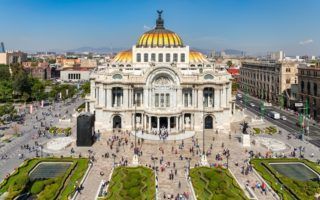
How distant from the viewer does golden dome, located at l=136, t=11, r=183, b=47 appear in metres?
93.4

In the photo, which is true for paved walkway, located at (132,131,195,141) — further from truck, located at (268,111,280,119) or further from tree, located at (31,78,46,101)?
tree, located at (31,78,46,101)

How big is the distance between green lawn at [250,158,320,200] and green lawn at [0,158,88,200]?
27.3 metres

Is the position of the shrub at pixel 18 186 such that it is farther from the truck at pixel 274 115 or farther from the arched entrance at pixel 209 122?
the truck at pixel 274 115

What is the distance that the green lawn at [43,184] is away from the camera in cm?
4478

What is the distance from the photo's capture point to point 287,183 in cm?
4947

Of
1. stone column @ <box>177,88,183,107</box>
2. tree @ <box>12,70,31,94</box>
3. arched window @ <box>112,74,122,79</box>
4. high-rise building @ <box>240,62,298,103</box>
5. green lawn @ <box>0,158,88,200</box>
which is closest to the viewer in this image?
green lawn @ <box>0,158,88,200</box>

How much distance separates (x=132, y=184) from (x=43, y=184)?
12.4 m

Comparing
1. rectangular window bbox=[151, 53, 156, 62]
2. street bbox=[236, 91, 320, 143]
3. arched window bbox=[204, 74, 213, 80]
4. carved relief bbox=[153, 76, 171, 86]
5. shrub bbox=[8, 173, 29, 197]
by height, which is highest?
rectangular window bbox=[151, 53, 156, 62]

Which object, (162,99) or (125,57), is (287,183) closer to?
(162,99)

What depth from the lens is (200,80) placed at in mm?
84562

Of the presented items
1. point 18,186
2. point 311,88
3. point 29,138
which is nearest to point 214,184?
point 18,186

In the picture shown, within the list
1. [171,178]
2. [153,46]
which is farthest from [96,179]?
[153,46]

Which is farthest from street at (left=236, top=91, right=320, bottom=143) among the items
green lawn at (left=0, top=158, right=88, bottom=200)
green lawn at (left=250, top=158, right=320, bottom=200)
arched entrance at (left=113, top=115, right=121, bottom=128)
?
green lawn at (left=0, top=158, right=88, bottom=200)

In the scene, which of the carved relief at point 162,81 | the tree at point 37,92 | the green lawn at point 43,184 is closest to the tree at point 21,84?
the tree at point 37,92
